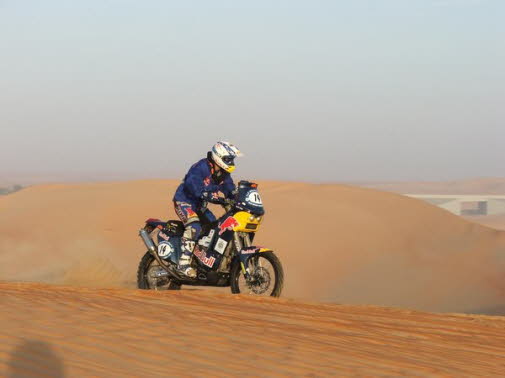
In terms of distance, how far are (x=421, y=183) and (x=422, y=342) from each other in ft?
616

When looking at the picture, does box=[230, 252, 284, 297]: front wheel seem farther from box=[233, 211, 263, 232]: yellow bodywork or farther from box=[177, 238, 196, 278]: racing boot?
box=[177, 238, 196, 278]: racing boot

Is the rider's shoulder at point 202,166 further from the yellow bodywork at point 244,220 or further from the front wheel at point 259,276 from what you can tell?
the front wheel at point 259,276

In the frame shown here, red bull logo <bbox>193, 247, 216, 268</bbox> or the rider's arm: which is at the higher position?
the rider's arm

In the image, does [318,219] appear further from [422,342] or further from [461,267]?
[422,342]

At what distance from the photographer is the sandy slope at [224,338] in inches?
265

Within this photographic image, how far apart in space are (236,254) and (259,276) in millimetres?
409

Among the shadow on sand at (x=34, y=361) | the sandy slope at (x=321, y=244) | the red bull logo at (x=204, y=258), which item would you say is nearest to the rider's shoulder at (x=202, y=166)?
the red bull logo at (x=204, y=258)

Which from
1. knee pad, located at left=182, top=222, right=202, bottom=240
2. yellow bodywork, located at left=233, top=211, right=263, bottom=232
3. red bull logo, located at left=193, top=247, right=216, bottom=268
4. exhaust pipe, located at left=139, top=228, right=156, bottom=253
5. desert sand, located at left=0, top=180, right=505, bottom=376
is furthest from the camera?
exhaust pipe, located at left=139, top=228, right=156, bottom=253

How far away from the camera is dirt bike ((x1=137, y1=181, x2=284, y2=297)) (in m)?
11.2

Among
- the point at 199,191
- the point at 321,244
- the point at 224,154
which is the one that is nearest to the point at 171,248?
the point at 199,191

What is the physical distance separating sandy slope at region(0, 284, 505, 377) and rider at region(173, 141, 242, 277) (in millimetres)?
920

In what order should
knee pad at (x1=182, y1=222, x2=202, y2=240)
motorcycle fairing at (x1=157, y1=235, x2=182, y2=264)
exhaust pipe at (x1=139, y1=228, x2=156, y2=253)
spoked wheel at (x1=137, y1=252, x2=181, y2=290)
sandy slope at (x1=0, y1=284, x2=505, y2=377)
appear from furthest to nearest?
1. spoked wheel at (x1=137, y1=252, x2=181, y2=290)
2. exhaust pipe at (x1=139, y1=228, x2=156, y2=253)
3. motorcycle fairing at (x1=157, y1=235, x2=182, y2=264)
4. knee pad at (x1=182, y1=222, x2=202, y2=240)
5. sandy slope at (x1=0, y1=284, x2=505, y2=377)

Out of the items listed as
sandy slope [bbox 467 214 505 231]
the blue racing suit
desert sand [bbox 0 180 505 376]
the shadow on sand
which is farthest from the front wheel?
sandy slope [bbox 467 214 505 231]

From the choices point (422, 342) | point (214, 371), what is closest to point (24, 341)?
point (214, 371)
